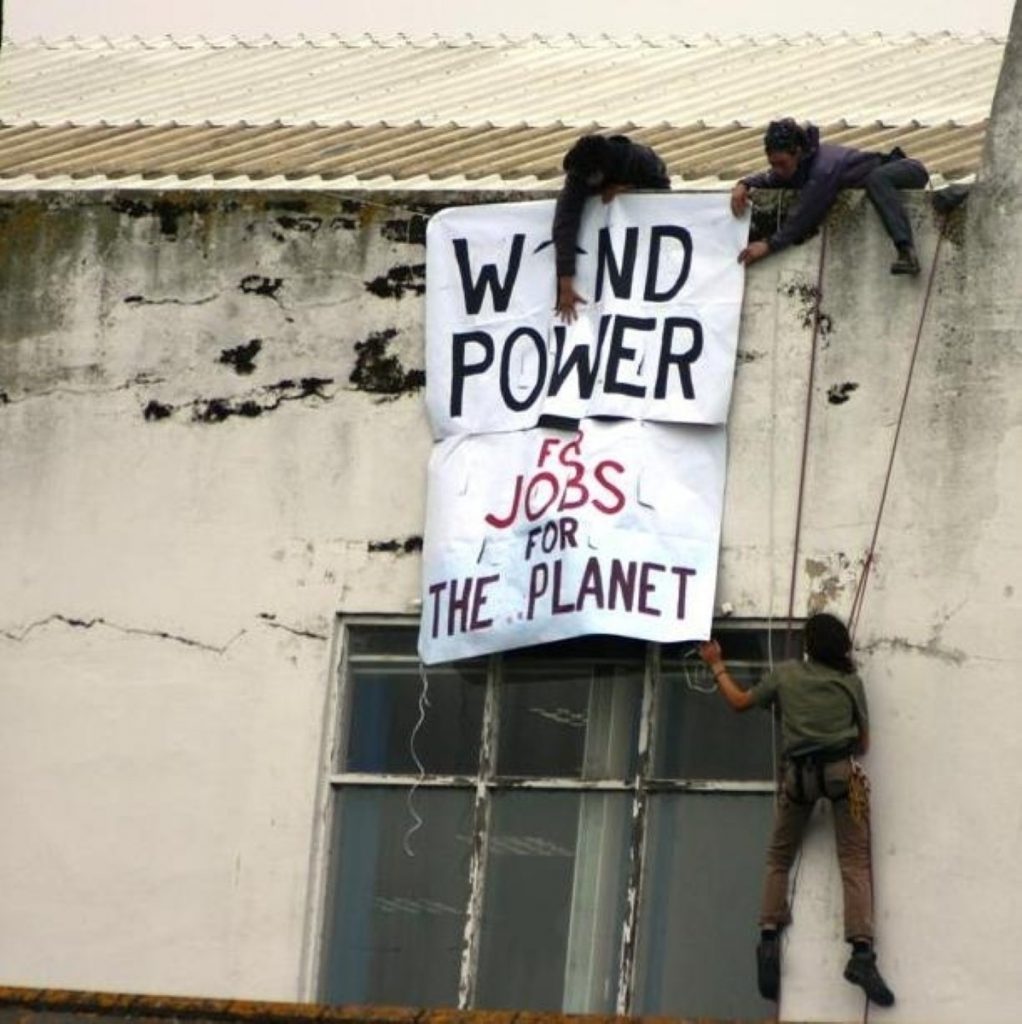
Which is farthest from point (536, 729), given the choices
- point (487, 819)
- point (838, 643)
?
point (838, 643)

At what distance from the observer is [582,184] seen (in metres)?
15.6

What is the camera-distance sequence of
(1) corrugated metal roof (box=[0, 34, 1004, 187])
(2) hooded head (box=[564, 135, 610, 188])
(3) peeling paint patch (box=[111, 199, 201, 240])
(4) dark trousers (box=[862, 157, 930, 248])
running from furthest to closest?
(1) corrugated metal roof (box=[0, 34, 1004, 187]) < (3) peeling paint patch (box=[111, 199, 201, 240]) < (2) hooded head (box=[564, 135, 610, 188]) < (4) dark trousers (box=[862, 157, 930, 248])

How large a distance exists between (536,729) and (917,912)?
1790 mm

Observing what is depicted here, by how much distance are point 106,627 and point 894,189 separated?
370cm

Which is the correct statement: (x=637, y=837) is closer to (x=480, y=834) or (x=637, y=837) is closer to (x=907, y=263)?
(x=480, y=834)

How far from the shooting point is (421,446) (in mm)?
15641

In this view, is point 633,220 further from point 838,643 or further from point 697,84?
point 697,84

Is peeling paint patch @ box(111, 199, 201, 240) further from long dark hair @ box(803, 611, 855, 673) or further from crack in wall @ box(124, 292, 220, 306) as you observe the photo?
long dark hair @ box(803, 611, 855, 673)

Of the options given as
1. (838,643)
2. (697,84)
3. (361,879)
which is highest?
(697,84)

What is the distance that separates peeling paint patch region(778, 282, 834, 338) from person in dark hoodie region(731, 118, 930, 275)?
0.17 meters

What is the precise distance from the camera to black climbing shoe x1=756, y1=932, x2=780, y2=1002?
47.3 ft

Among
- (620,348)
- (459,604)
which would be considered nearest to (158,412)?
(459,604)

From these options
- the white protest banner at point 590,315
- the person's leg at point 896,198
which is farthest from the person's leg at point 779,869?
the person's leg at point 896,198

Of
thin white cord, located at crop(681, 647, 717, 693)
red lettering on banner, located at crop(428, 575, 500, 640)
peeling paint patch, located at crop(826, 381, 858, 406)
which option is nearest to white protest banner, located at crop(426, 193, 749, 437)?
peeling paint patch, located at crop(826, 381, 858, 406)
